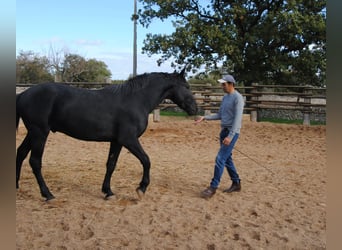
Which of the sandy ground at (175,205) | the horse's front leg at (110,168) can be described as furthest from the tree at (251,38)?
the horse's front leg at (110,168)

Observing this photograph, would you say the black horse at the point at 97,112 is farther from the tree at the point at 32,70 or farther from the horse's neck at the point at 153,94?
the tree at the point at 32,70

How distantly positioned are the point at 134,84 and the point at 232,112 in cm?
137

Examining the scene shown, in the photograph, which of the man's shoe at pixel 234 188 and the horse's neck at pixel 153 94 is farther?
the man's shoe at pixel 234 188

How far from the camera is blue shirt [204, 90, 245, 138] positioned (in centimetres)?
464

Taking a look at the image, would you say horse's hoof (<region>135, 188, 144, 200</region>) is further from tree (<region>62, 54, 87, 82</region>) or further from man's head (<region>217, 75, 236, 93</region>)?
tree (<region>62, 54, 87, 82</region>)

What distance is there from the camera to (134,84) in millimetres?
4852

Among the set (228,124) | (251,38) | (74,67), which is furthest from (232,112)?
(74,67)

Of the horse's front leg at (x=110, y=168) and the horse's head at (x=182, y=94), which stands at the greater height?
the horse's head at (x=182, y=94)

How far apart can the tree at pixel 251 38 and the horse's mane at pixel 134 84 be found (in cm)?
1081

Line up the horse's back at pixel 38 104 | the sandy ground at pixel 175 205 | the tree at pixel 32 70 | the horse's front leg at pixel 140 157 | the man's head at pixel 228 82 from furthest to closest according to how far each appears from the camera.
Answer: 1. the tree at pixel 32 70
2. the man's head at pixel 228 82
3. the horse's front leg at pixel 140 157
4. the horse's back at pixel 38 104
5. the sandy ground at pixel 175 205

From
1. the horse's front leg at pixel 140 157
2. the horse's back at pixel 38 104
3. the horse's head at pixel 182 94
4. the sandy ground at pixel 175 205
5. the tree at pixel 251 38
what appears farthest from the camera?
the tree at pixel 251 38

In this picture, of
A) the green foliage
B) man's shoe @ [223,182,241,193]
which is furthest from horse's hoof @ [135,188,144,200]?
the green foliage

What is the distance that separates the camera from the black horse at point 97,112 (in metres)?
4.36
